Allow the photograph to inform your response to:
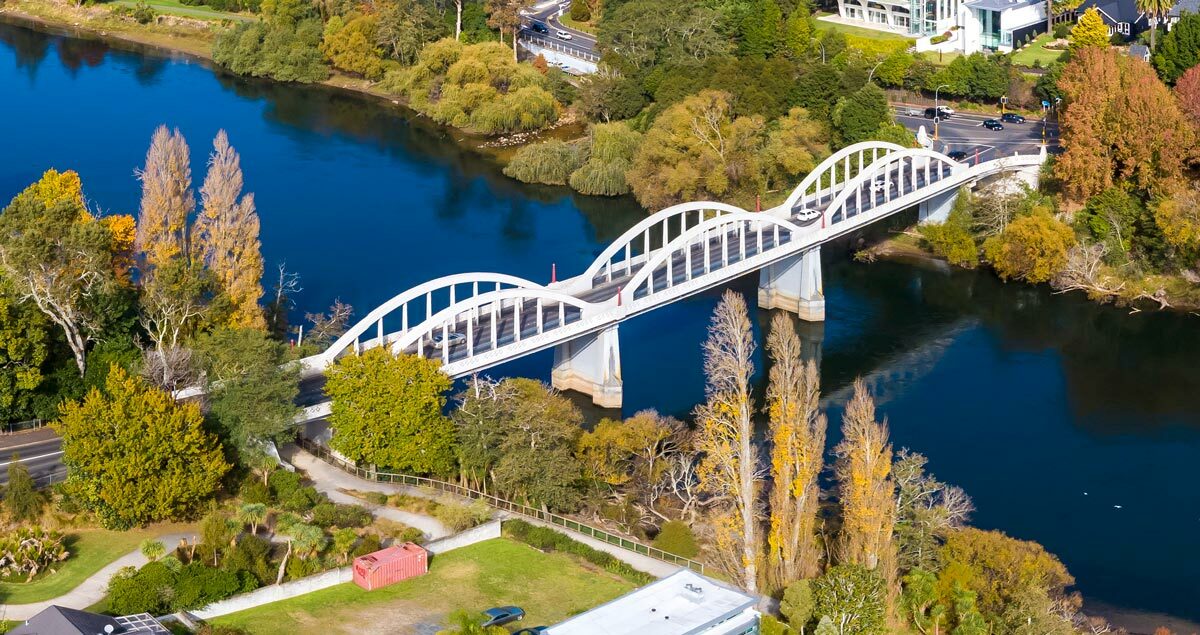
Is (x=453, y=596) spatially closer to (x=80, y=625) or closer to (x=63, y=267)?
(x=80, y=625)

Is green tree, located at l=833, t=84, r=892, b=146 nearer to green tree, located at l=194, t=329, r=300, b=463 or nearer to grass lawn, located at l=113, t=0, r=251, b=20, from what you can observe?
green tree, located at l=194, t=329, r=300, b=463

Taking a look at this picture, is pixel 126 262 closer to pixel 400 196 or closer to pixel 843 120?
pixel 400 196

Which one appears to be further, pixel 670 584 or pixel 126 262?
pixel 126 262

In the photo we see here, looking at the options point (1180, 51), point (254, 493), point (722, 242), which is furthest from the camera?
point (1180, 51)

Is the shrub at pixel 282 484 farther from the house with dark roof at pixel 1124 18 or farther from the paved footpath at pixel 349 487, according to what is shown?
the house with dark roof at pixel 1124 18

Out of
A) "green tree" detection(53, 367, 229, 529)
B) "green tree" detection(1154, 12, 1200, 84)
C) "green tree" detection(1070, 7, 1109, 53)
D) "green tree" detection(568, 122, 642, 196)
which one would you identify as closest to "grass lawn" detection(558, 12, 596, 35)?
"green tree" detection(568, 122, 642, 196)

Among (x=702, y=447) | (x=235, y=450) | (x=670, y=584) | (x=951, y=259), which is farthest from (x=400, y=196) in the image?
(x=670, y=584)

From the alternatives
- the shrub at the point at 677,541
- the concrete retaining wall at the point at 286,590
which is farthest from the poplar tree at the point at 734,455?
the concrete retaining wall at the point at 286,590

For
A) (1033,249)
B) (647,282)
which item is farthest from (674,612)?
(1033,249)
